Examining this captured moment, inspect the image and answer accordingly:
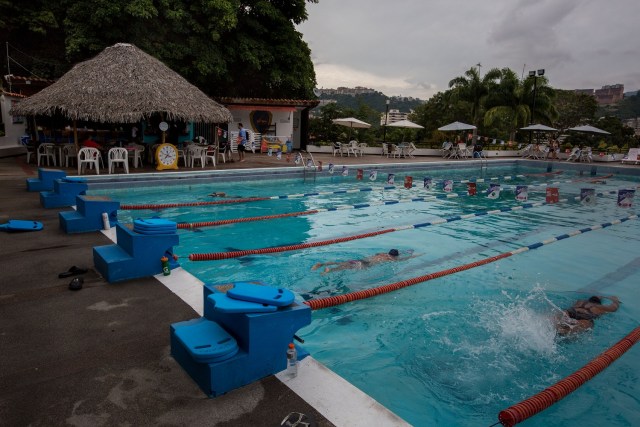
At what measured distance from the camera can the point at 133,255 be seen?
15.0 ft

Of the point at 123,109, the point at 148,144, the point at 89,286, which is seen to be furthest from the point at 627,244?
the point at 148,144

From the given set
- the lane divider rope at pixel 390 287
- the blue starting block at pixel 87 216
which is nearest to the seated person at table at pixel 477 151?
the lane divider rope at pixel 390 287

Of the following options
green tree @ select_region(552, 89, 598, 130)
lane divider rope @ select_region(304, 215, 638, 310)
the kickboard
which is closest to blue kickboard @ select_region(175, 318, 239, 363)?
lane divider rope @ select_region(304, 215, 638, 310)

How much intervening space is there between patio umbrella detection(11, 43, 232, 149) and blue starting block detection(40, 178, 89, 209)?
5491mm

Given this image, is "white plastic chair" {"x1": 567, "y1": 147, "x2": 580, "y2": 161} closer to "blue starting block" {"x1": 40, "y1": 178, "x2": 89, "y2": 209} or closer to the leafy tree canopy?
the leafy tree canopy

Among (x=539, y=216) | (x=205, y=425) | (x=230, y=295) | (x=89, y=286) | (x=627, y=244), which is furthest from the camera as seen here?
(x=539, y=216)

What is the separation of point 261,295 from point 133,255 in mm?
2364

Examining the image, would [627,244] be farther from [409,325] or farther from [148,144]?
[148,144]

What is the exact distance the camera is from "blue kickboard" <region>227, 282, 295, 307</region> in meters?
2.81

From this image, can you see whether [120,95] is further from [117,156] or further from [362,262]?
[362,262]

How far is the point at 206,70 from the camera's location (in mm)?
20141

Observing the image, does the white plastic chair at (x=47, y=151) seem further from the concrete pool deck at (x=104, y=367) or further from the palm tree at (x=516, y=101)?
the palm tree at (x=516, y=101)

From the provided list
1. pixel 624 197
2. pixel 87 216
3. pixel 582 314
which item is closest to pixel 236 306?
pixel 582 314

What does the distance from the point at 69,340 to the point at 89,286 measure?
46.0 inches
